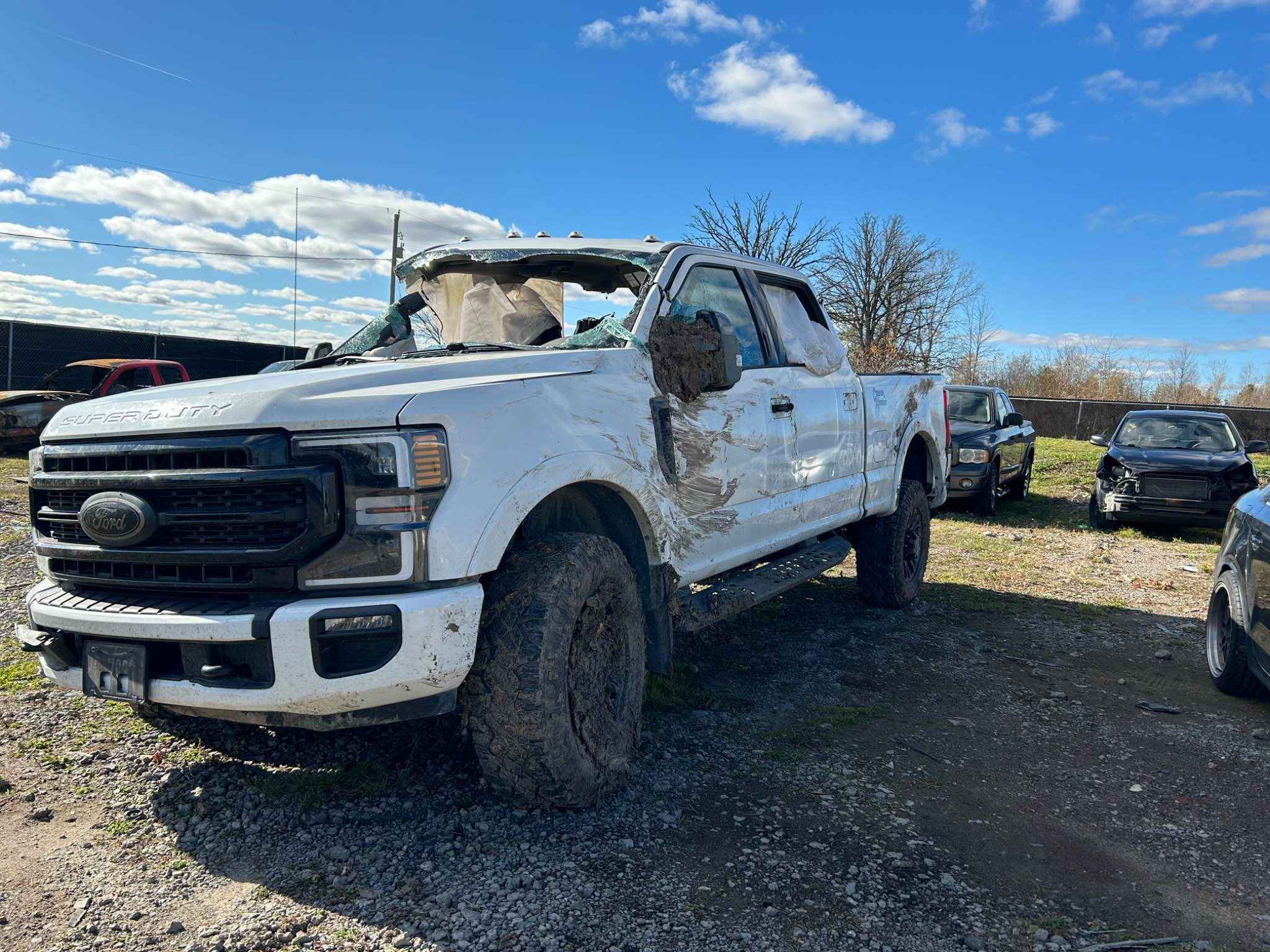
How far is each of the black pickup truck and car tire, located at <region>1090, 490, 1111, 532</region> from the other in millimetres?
1200

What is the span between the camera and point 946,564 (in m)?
9.05

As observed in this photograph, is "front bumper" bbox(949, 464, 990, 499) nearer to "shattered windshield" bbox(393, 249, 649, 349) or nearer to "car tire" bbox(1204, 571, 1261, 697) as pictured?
"car tire" bbox(1204, 571, 1261, 697)

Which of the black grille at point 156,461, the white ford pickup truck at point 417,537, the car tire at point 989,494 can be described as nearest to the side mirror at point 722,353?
the white ford pickup truck at point 417,537

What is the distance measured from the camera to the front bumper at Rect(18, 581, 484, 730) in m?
2.64

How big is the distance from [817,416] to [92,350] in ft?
69.6

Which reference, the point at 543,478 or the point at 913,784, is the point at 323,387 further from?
the point at 913,784

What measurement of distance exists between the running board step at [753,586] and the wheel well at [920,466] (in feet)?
5.42

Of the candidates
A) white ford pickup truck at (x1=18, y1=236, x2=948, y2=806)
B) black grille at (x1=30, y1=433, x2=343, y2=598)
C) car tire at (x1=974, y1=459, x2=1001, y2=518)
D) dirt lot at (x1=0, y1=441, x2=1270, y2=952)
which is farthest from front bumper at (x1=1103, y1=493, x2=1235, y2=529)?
black grille at (x1=30, y1=433, x2=343, y2=598)

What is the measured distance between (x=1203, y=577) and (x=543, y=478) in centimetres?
802

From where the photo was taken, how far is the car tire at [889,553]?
6621 millimetres

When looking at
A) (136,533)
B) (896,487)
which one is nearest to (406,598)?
(136,533)

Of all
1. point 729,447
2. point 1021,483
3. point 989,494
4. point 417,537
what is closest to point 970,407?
point 1021,483

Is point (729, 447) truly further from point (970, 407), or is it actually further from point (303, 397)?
point (970, 407)

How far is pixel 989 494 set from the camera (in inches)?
487
